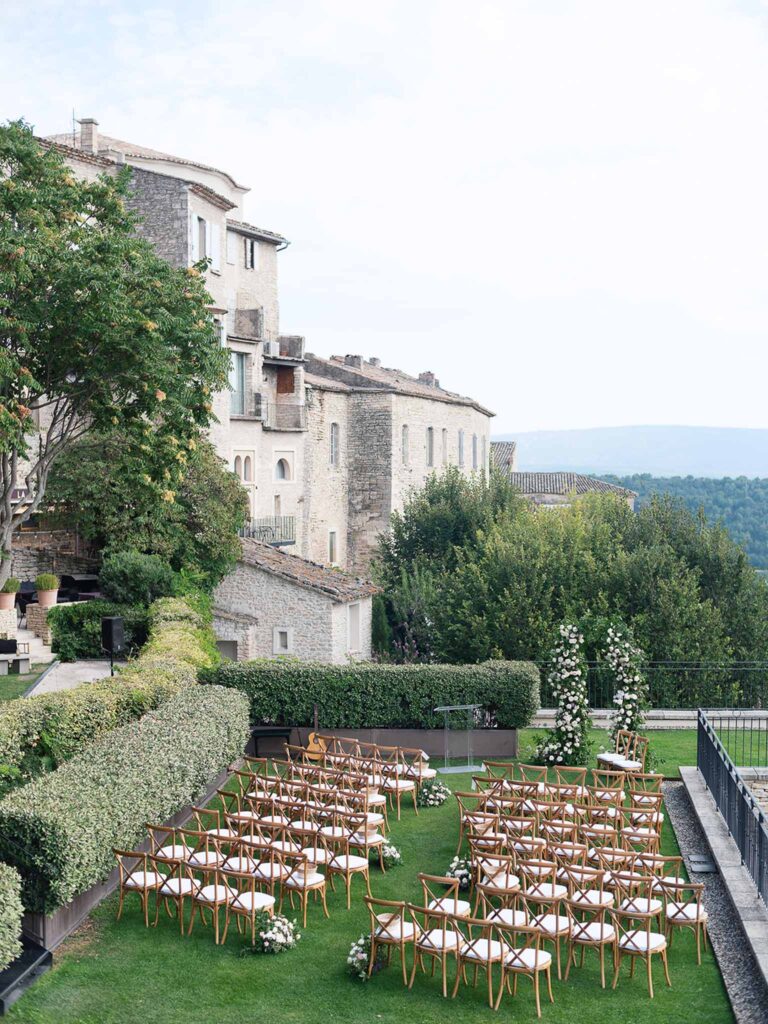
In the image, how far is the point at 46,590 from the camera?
96.7 feet

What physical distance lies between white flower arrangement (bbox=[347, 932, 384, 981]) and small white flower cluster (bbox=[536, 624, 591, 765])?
31.4ft

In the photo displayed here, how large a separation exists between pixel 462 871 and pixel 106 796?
13.6ft

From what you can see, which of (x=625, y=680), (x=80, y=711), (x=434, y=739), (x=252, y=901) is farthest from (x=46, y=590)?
(x=252, y=901)

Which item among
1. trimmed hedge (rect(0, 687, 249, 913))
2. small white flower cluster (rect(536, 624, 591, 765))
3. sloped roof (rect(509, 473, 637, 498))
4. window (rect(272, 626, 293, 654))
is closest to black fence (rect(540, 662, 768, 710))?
small white flower cluster (rect(536, 624, 591, 765))

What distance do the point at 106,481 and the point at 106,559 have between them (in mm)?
2172

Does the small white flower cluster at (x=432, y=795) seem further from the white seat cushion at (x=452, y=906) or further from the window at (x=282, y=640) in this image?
the window at (x=282, y=640)

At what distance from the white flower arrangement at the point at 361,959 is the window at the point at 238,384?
3048 centimetres

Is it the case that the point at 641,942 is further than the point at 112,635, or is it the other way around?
the point at 112,635

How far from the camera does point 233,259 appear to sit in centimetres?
4369

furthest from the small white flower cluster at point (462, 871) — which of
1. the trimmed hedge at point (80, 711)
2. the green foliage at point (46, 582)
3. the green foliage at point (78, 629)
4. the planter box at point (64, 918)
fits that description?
the green foliage at point (46, 582)

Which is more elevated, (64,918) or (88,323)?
(88,323)

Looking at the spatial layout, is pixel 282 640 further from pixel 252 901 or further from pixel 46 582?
pixel 252 901

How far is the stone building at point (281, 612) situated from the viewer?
32.5m

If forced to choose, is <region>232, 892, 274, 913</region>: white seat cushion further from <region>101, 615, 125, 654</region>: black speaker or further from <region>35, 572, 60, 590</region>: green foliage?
<region>35, 572, 60, 590</region>: green foliage
